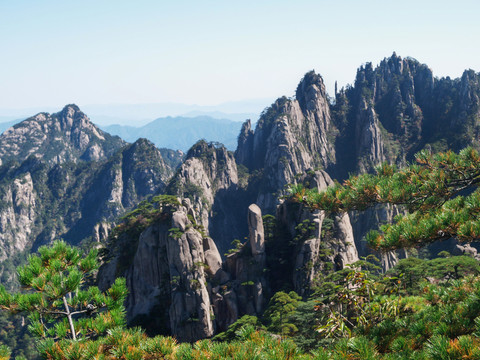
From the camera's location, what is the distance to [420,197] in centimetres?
737

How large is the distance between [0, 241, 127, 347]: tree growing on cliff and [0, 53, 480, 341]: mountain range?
10029 millimetres

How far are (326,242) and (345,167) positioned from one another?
59221 millimetres

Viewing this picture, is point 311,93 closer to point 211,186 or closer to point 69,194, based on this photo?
point 211,186

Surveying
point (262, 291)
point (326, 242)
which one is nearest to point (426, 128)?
point (326, 242)

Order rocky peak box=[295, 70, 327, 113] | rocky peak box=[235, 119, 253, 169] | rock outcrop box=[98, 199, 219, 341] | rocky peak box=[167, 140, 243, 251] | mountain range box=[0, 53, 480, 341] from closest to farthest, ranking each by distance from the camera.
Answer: rock outcrop box=[98, 199, 219, 341] → mountain range box=[0, 53, 480, 341] → rocky peak box=[167, 140, 243, 251] → rocky peak box=[295, 70, 327, 113] → rocky peak box=[235, 119, 253, 169]

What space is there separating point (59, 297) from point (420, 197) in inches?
302

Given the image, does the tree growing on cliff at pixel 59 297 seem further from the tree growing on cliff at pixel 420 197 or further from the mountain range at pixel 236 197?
the mountain range at pixel 236 197

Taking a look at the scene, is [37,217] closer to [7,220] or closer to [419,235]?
[7,220]

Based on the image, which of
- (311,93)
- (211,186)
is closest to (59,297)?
(211,186)

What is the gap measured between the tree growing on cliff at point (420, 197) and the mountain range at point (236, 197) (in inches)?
198

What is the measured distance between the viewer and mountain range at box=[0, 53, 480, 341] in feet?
128

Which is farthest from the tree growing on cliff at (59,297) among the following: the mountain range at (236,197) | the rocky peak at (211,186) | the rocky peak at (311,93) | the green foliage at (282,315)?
the rocky peak at (311,93)

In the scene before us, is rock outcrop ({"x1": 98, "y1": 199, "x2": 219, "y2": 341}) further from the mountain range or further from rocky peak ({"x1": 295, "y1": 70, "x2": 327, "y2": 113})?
rocky peak ({"x1": 295, "y1": 70, "x2": 327, "y2": 113})

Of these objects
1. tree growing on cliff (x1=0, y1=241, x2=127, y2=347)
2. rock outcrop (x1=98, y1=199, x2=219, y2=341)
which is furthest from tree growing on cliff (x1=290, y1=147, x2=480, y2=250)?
rock outcrop (x1=98, y1=199, x2=219, y2=341)
